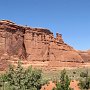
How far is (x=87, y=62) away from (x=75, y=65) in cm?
716

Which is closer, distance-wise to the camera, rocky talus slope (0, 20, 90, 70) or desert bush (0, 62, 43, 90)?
desert bush (0, 62, 43, 90)

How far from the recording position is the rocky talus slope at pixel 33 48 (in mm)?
55322

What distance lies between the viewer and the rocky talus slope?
55.3 metres

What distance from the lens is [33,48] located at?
2368 inches

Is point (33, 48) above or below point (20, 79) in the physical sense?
above

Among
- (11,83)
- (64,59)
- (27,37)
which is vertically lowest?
(11,83)

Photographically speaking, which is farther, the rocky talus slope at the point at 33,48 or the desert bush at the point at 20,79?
the rocky talus slope at the point at 33,48

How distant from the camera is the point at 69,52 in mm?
65750

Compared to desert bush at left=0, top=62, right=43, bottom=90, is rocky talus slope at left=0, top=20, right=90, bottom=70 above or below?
above

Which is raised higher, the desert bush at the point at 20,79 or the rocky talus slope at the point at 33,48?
the rocky talus slope at the point at 33,48

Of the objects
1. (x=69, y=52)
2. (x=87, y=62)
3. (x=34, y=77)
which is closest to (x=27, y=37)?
(x=69, y=52)

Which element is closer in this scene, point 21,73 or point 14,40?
point 21,73

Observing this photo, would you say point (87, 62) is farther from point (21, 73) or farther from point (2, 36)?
point (21, 73)

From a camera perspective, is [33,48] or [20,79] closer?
[20,79]
